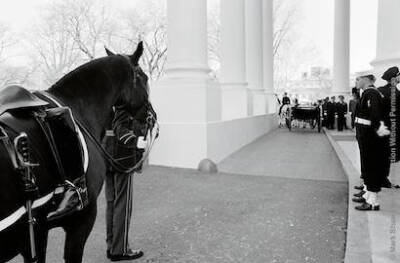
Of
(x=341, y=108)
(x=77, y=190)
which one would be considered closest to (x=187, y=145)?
(x=77, y=190)

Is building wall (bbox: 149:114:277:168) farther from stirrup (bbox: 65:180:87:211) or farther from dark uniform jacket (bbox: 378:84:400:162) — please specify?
stirrup (bbox: 65:180:87:211)

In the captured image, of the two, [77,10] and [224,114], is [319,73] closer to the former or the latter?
[77,10]

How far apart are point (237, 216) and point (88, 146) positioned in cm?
323

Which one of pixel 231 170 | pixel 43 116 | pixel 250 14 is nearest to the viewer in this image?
pixel 43 116

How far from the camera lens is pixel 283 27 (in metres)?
46.0

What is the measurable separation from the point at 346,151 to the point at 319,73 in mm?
56537

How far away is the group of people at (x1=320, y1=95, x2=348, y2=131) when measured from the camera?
21.6m

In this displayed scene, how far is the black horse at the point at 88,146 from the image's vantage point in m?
2.02

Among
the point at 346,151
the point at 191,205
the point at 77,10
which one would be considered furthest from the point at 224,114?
the point at 77,10

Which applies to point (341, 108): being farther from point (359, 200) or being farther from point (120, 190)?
point (120, 190)

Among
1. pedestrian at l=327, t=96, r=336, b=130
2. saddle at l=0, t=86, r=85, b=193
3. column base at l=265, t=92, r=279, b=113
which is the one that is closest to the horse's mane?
saddle at l=0, t=86, r=85, b=193

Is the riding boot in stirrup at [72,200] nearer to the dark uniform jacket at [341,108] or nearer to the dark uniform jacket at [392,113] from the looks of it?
the dark uniform jacket at [392,113]

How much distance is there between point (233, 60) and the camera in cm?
1489

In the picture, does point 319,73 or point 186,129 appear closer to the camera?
point 186,129
